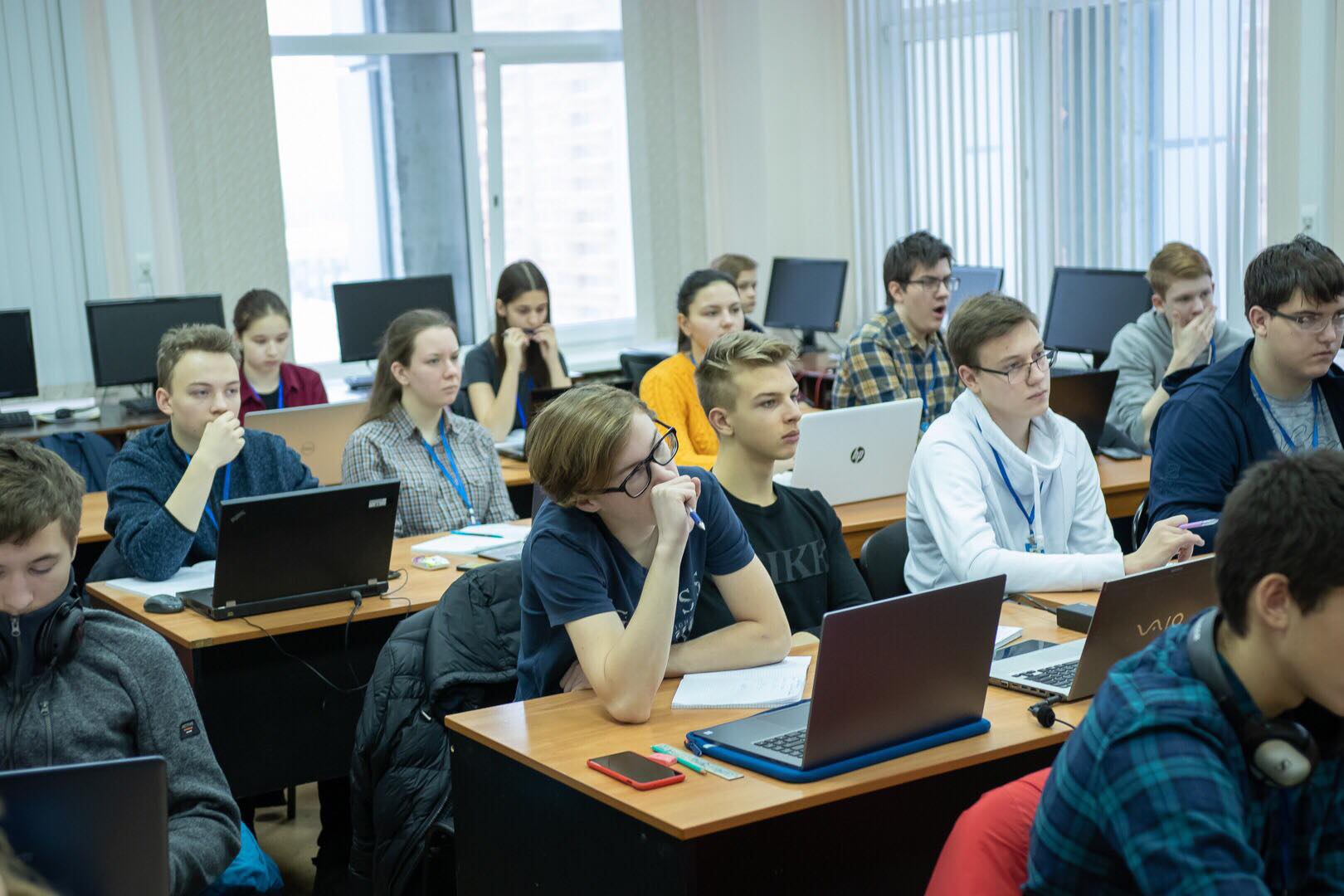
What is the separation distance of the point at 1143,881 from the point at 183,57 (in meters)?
6.22

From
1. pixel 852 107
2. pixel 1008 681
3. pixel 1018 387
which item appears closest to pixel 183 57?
pixel 852 107

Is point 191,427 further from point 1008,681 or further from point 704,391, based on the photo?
point 1008,681

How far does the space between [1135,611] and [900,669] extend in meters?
0.45

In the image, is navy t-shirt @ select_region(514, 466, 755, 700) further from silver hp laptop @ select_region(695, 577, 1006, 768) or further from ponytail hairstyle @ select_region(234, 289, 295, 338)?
ponytail hairstyle @ select_region(234, 289, 295, 338)

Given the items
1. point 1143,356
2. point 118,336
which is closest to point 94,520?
point 118,336

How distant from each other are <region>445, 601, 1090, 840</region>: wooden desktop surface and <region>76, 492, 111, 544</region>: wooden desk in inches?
81.9

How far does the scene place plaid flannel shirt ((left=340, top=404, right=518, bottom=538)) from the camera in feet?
13.1

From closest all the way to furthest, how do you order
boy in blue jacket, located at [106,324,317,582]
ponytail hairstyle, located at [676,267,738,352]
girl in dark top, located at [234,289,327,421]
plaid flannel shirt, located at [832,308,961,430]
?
boy in blue jacket, located at [106,324,317,582]
plaid flannel shirt, located at [832,308,961,430]
ponytail hairstyle, located at [676,267,738,352]
girl in dark top, located at [234,289,327,421]

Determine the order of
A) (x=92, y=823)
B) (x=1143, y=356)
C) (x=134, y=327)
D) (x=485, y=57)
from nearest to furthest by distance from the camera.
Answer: (x=92, y=823) → (x=1143, y=356) → (x=134, y=327) → (x=485, y=57)

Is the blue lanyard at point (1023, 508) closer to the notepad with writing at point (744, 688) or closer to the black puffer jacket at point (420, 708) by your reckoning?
the notepad with writing at point (744, 688)

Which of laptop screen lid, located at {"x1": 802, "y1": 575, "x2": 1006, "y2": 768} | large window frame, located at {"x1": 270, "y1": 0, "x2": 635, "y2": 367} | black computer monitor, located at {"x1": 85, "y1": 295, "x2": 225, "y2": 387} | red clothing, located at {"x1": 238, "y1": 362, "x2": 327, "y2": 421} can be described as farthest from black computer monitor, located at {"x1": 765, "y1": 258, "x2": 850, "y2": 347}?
laptop screen lid, located at {"x1": 802, "y1": 575, "x2": 1006, "y2": 768}

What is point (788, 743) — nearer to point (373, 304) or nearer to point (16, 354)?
point (16, 354)

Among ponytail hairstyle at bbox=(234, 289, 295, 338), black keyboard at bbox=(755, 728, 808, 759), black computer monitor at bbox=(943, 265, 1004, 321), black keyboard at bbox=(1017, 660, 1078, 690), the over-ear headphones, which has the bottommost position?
black keyboard at bbox=(1017, 660, 1078, 690)

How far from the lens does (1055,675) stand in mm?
2414
